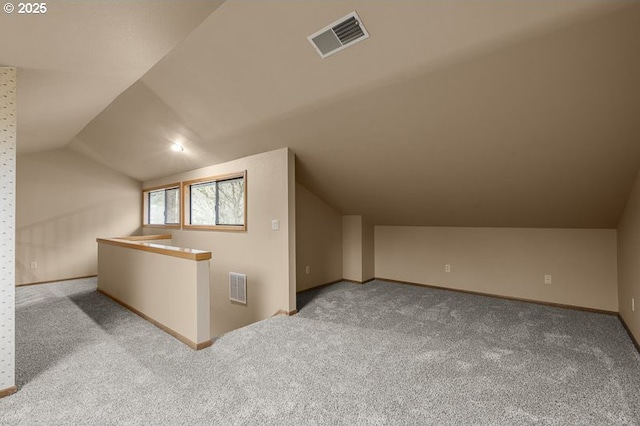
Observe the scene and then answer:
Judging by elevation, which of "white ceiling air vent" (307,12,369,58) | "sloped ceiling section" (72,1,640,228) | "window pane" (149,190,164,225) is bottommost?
"window pane" (149,190,164,225)

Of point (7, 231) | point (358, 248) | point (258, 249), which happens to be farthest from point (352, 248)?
point (7, 231)

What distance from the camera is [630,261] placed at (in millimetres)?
2869

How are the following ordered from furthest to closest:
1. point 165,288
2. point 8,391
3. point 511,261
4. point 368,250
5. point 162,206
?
point 162,206
point 368,250
point 511,261
point 165,288
point 8,391

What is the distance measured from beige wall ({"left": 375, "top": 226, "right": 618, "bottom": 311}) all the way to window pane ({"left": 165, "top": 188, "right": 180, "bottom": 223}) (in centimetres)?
402

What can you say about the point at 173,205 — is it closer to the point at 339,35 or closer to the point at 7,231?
the point at 7,231

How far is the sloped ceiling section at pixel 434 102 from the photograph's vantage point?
6.16 ft

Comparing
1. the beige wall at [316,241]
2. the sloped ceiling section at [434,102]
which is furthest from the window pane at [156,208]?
the beige wall at [316,241]

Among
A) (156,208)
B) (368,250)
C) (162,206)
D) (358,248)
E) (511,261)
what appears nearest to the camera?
(511,261)

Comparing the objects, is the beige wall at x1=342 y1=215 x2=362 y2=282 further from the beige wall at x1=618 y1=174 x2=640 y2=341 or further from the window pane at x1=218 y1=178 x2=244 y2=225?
the beige wall at x1=618 y1=174 x2=640 y2=341

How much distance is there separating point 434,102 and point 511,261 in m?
2.81

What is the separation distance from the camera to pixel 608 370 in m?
2.19

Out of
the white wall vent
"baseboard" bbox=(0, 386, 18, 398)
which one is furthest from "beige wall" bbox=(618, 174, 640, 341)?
"baseboard" bbox=(0, 386, 18, 398)

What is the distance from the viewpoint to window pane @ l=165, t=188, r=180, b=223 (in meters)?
6.09

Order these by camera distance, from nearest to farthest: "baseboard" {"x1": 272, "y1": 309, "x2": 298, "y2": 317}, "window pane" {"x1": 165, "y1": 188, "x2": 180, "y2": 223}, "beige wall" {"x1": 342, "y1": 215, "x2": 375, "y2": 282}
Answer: "baseboard" {"x1": 272, "y1": 309, "x2": 298, "y2": 317}
"beige wall" {"x1": 342, "y1": 215, "x2": 375, "y2": 282}
"window pane" {"x1": 165, "y1": 188, "x2": 180, "y2": 223}
